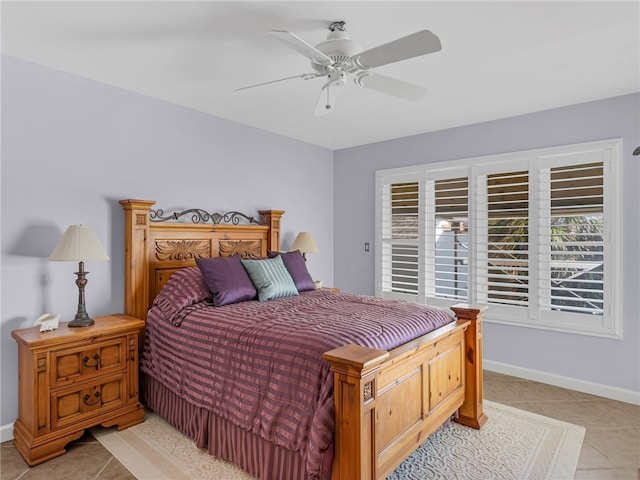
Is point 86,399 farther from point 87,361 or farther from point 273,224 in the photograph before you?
point 273,224

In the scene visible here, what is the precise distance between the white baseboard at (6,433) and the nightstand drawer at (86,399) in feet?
1.61

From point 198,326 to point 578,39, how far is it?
120 inches

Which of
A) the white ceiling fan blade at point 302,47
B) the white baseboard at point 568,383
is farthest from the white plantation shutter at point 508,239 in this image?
the white ceiling fan blade at point 302,47

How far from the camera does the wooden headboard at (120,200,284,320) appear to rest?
3141mm

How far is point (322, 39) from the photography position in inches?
94.8

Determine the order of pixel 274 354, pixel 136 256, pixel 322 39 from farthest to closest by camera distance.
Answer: pixel 136 256 → pixel 322 39 → pixel 274 354

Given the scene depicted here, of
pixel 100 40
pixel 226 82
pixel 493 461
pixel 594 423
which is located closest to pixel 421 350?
pixel 493 461

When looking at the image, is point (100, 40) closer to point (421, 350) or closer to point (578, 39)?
point (421, 350)

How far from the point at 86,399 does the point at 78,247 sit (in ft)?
3.34

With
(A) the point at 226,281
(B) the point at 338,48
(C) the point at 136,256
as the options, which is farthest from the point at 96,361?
(B) the point at 338,48

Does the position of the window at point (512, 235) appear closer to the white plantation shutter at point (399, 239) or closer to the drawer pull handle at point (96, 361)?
the white plantation shutter at point (399, 239)

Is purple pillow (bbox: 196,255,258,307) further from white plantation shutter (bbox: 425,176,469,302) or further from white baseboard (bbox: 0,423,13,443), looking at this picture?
white plantation shutter (bbox: 425,176,469,302)

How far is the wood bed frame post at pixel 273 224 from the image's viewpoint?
4.32 m

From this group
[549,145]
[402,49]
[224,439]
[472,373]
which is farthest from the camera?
[549,145]
